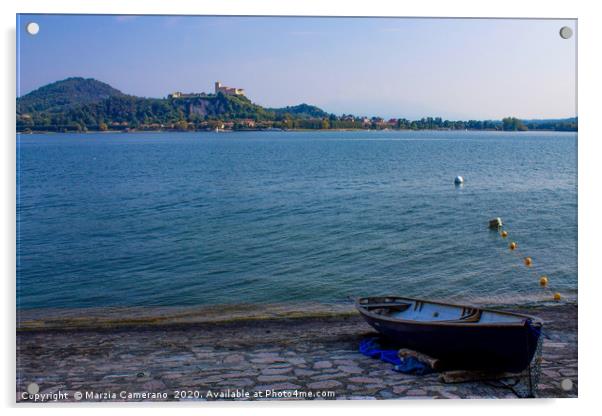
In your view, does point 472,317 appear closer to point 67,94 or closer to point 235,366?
point 235,366

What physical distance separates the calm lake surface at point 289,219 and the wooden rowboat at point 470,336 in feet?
8.82

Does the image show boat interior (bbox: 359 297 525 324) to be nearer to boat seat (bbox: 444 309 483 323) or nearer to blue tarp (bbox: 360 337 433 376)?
boat seat (bbox: 444 309 483 323)

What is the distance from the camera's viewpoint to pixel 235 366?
867 centimetres

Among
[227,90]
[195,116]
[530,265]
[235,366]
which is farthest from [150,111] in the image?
[530,265]

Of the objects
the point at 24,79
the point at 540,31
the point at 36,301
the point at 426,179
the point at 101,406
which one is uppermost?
the point at 540,31

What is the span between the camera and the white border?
8016 millimetres

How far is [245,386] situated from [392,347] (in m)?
2.19

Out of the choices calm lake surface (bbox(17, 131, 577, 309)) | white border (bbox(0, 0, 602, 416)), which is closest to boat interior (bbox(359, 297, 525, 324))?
white border (bbox(0, 0, 602, 416))

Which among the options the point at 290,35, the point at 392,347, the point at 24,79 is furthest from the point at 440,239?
the point at 24,79

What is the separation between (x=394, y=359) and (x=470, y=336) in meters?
1.20

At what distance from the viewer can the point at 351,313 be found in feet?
37.4

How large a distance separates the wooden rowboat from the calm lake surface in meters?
2.69

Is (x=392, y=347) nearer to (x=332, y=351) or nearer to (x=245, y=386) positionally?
(x=332, y=351)
